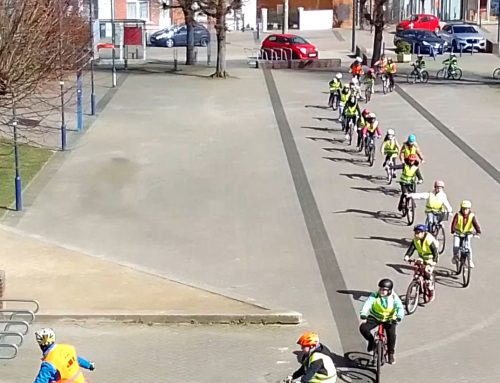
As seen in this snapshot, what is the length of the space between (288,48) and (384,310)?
3564 centimetres

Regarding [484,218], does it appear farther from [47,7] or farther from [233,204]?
[47,7]

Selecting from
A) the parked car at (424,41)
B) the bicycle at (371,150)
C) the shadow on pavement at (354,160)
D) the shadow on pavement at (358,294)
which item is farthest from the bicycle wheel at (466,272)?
the parked car at (424,41)

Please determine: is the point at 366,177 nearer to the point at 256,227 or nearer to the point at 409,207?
the point at 409,207

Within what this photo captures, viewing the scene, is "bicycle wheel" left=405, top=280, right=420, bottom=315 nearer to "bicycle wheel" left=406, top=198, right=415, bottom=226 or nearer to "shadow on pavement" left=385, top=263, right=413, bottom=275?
"shadow on pavement" left=385, top=263, right=413, bottom=275

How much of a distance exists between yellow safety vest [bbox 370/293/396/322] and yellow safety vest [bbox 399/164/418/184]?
7.74m

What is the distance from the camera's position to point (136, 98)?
35969mm

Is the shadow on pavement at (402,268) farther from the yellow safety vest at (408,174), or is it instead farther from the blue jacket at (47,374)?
the blue jacket at (47,374)

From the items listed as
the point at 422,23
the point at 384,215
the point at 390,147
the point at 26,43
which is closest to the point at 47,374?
the point at 26,43

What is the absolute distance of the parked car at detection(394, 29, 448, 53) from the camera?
1937 inches

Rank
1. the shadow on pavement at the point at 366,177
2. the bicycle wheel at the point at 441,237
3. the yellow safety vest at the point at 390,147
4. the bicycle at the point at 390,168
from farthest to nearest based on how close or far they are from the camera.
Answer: the shadow on pavement at the point at 366,177, the bicycle at the point at 390,168, the yellow safety vest at the point at 390,147, the bicycle wheel at the point at 441,237

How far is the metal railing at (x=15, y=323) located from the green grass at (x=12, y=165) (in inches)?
284

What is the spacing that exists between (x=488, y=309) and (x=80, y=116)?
1760 centimetres

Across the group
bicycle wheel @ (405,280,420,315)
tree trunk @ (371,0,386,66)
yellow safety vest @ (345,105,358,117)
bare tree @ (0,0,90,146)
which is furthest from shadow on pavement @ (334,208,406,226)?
tree trunk @ (371,0,386,66)

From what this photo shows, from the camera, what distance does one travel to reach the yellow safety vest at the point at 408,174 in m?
20.0
